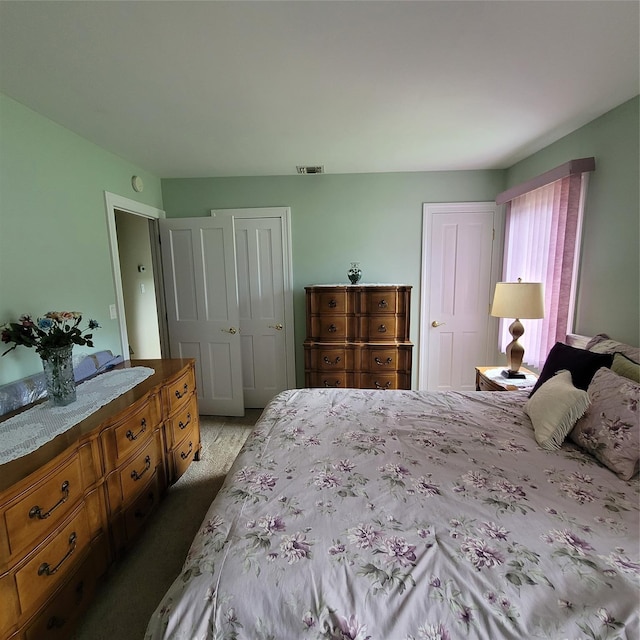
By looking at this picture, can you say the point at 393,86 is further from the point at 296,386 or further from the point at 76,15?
the point at 296,386

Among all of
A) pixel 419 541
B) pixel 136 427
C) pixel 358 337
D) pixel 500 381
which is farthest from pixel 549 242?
pixel 136 427

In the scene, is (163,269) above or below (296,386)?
above

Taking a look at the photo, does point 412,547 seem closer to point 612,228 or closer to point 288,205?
point 612,228

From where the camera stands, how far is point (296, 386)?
3516 millimetres

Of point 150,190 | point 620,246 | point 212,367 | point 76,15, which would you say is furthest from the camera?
point 212,367

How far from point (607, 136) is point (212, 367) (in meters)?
3.58

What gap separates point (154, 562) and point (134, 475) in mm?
457

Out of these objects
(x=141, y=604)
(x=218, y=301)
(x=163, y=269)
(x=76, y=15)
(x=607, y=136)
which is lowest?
(x=141, y=604)

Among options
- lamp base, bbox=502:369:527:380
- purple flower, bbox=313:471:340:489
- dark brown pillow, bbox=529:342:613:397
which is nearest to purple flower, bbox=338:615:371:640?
purple flower, bbox=313:471:340:489

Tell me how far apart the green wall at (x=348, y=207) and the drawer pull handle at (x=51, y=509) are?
2467mm

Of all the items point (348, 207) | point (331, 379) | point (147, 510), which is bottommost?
point (147, 510)

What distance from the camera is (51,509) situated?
1162mm

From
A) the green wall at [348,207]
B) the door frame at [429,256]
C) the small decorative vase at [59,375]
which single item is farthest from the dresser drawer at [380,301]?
the small decorative vase at [59,375]

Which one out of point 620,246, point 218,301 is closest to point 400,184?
point 620,246
